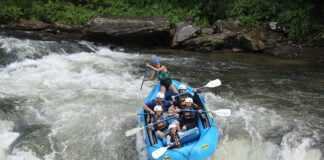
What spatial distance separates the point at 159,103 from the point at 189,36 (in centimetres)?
622

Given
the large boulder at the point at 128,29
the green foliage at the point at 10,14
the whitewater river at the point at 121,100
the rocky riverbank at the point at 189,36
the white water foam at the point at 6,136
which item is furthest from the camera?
the green foliage at the point at 10,14

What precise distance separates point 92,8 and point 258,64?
7367 mm

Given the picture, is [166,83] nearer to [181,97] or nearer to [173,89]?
[173,89]

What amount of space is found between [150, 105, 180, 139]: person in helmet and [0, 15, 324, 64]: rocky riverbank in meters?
6.30

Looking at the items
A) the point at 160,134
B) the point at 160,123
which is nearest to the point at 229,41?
the point at 160,123

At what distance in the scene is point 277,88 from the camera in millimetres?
9750

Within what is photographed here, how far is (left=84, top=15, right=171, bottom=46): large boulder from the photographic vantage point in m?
13.1

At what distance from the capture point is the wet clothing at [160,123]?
6902 mm

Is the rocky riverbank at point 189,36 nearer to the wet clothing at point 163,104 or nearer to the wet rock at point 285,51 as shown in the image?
the wet rock at point 285,51

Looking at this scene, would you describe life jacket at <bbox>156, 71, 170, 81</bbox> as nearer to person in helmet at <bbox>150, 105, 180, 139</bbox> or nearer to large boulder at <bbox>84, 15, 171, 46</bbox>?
person in helmet at <bbox>150, 105, 180, 139</bbox>

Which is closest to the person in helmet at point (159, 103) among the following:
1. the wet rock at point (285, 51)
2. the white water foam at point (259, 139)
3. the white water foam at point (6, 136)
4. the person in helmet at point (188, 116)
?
the person in helmet at point (188, 116)

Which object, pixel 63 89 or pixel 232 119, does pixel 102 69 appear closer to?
pixel 63 89

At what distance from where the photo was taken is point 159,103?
7352mm

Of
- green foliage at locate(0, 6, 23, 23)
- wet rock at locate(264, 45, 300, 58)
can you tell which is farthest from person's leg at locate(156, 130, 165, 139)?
green foliage at locate(0, 6, 23, 23)
